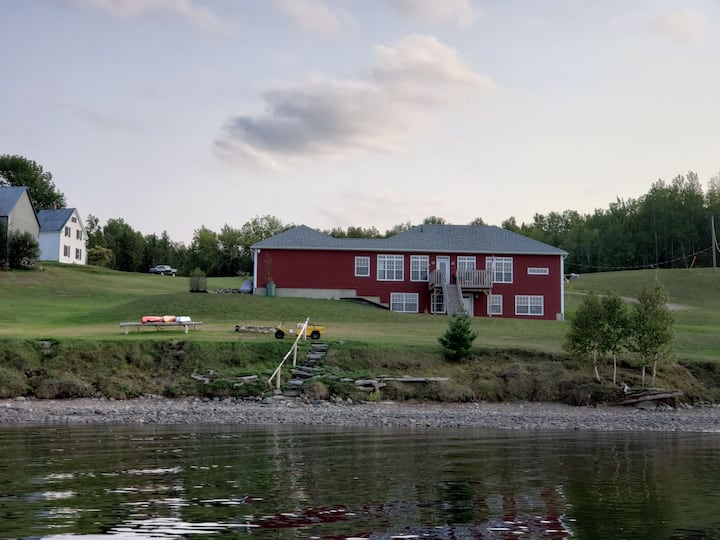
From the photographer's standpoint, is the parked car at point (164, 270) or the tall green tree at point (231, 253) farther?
the tall green tree at point (231, 253)

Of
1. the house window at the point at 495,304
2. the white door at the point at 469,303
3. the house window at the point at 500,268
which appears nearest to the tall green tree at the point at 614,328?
the white door at the point at 469,303

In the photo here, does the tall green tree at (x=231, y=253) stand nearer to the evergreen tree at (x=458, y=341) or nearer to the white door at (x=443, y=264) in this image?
the white door at (x=443, y=264)

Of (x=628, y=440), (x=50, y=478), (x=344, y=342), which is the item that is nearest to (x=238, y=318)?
(x=344, y=342)

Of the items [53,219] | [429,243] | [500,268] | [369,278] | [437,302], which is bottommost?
[437,302]

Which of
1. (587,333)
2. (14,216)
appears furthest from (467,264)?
(14,216)

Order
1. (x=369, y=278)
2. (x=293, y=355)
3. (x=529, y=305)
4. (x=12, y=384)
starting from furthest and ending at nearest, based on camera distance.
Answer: (x=369, y=278)
(x=529, y=305)
(x=293, y=355)
(x=12, y=384)

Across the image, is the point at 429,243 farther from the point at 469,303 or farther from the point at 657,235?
the point at 657,235

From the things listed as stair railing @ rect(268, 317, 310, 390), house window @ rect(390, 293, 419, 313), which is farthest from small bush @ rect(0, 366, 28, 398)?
house window @ rect(390, 293, 419, 313)

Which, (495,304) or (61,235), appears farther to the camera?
(61,235)

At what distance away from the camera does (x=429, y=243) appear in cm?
5403

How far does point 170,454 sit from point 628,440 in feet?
40.6

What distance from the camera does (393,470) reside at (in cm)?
1662

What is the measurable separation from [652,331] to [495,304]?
70.8 ft

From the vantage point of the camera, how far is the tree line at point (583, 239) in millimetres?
105062
